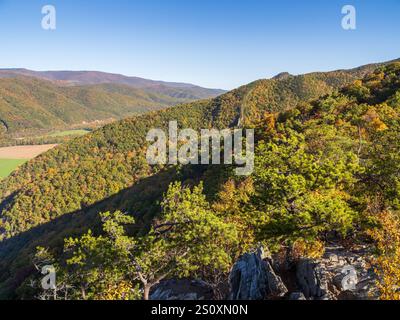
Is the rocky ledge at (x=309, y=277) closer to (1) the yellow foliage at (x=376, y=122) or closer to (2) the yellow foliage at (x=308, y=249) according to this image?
(2) the yellow foliage at (x=308, y=249)

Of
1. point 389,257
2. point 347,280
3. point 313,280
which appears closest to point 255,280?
point 313,280

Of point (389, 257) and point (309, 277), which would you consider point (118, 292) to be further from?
point (389, 257)

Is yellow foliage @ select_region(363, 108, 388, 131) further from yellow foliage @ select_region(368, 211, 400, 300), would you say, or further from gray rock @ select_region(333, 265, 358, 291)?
gray rock @ select_region(333, 265, 358, 291)

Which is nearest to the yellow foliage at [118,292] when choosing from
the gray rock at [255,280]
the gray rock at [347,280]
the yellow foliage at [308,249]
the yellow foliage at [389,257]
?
the gray rock at [255,280]

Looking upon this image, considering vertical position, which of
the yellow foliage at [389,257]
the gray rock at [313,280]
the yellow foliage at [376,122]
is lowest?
the gray rock at [313,280]

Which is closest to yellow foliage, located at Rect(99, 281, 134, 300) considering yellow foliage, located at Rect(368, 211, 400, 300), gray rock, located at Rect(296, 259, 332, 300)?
gray rock, located at Rect(296, 259, 332, 300)

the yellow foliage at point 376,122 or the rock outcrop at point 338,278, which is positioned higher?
the yellow foliage at point 376,122

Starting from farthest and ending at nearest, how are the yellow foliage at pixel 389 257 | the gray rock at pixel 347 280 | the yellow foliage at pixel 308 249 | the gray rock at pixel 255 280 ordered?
1. the yellow foliage at pixel 308 249
2. the gray rock at pixel 255 280
3. the gray rock at pixel 347 280
4. the yellow foliage at pixel 389 257

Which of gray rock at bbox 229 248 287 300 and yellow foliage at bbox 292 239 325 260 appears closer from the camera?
gray rock at bbox 229 248 287 300

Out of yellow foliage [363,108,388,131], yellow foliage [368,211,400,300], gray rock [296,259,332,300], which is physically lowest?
gray rock [296,259,332,300]
